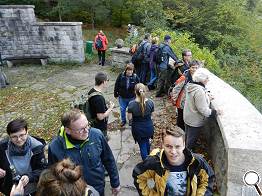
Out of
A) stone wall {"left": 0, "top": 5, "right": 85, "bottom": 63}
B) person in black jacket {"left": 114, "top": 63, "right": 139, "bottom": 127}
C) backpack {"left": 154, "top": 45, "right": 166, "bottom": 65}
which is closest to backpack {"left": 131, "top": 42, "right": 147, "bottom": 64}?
backpack {"left": 154, "top": 45, "right": 166, "bottom": 65}

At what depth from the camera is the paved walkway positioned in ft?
19.5

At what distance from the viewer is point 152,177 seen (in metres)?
3.19

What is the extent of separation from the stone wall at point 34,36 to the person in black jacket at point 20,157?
1017 cm

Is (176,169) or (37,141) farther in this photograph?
(37,141)

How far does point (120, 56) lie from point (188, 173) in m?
9.86

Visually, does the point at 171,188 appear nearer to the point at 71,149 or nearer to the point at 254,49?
the point at 71,149

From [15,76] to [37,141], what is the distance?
931 centimetres

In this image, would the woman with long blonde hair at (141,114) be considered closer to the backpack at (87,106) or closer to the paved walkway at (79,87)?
the backpack at (87,106)

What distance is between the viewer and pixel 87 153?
351 cm

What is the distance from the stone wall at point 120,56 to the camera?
40.5ft

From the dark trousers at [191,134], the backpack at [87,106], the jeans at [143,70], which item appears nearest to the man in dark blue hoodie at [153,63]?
the jeans at [143,70]

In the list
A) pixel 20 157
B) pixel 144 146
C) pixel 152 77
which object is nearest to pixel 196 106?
pixel 144 146

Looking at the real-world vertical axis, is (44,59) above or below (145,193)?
below

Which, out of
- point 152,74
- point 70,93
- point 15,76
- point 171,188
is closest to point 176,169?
point 171,188
